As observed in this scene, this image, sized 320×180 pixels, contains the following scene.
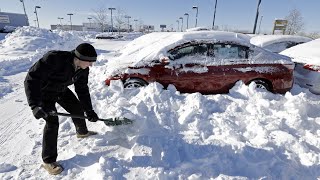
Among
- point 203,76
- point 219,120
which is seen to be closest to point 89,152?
point 219,120

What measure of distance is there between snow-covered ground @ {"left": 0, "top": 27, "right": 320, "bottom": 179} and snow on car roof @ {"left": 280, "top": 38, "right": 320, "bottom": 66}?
179 cm

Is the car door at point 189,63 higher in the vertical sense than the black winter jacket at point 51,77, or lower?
lower

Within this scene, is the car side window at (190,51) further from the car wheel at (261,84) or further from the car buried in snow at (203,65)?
the car wheel at (261,84)

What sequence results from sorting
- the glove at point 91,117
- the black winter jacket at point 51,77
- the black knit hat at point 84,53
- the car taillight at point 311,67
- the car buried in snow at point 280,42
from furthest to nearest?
Answer: the car buried in snow at point 280,42
the car taillight at point 311,67
the glove at point 91,117
the black knit hat at point 84,53
the black winter jacket at point 51,77

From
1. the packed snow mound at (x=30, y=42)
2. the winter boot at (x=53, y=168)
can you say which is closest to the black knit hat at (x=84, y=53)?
the winter boot at (x=53, y=168)

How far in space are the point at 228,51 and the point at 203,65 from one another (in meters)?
0.64

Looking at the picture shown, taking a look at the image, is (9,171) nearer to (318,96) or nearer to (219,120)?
(219,120)

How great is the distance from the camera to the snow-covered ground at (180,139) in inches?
121

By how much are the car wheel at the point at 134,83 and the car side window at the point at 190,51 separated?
86cm

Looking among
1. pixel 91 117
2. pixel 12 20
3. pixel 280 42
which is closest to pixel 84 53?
pixel 91 117

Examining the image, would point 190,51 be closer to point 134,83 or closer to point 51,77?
point 134,83

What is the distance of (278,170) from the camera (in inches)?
122

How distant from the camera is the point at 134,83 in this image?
5473 millimetres

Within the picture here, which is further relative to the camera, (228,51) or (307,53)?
(307,53)
